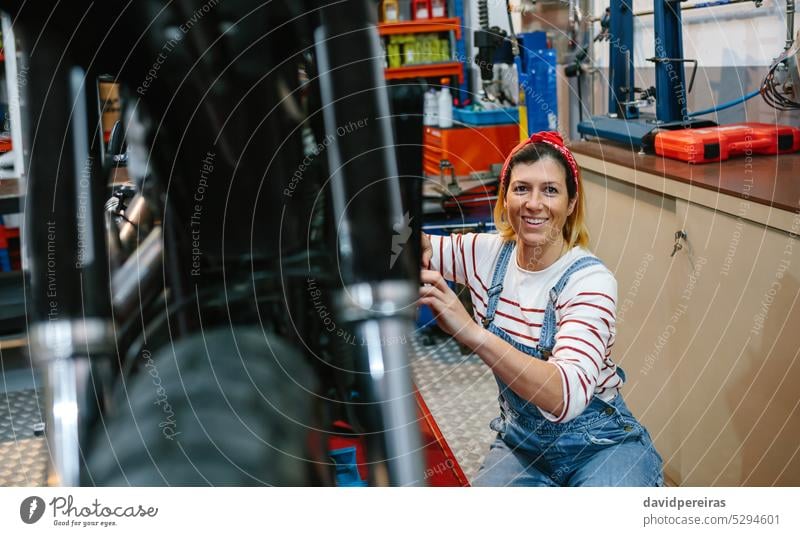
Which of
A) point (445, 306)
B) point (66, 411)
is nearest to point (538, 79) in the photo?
point (445, 306)

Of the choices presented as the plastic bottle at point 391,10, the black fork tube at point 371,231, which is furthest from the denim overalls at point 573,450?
the plastic bottle at point 391,10

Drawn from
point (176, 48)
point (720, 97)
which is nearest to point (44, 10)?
point (176, 48)

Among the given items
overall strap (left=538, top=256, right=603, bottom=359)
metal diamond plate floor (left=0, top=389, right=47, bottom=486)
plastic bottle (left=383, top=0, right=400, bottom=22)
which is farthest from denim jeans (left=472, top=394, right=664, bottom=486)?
plastic bottle (left=383, top=0, right=400, bottom=22)

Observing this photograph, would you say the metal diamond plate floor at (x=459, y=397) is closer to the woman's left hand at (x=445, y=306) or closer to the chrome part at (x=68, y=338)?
Result: the woman's left hand at (x=445, y=306)

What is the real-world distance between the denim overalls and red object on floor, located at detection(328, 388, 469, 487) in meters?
0.03

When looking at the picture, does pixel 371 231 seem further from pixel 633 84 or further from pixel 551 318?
pixel 633 84

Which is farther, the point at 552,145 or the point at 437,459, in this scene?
the point at 437,459

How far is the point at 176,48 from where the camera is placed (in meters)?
0.82

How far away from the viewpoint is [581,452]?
0.90 m

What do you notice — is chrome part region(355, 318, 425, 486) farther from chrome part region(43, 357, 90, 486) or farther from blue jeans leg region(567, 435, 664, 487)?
chrome part region(43, 357, 90, 486)

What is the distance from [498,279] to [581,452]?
22cm

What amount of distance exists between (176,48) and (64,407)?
39 cm

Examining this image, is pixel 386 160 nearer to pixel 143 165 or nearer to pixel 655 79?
pixel 143 165

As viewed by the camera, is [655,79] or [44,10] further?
[655,79]
